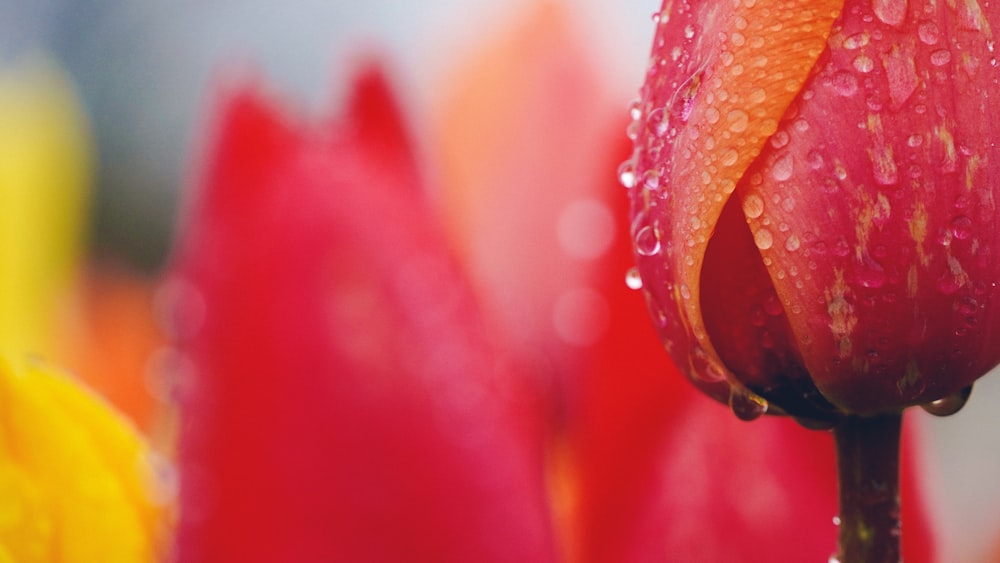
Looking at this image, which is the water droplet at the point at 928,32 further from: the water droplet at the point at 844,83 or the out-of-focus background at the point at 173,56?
the out-of-focus background at the point at 173,56

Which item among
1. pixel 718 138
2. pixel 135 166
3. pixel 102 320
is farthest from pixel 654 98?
pixel 135 166

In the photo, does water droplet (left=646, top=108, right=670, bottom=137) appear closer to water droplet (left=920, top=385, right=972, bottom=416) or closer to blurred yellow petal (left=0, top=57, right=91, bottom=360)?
water droplet (left=920, top=385, right=972, bottom=416)

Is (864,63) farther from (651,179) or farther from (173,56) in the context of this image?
(173,56)

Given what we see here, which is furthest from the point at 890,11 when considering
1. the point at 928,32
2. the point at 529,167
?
the point at 529,167

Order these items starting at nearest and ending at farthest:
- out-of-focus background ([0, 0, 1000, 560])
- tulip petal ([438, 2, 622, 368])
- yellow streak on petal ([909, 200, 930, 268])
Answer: yellow streak on petal ([909, 200, 930, 268])
tulip petal ([438, 2, 622, 368])
out-of-focus background ([0, 0, 1000, 560])

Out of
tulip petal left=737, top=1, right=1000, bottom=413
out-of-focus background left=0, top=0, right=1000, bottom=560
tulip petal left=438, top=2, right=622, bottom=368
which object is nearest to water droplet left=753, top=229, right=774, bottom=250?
tulip petal left=737, top=1, right=1000, bottom=413

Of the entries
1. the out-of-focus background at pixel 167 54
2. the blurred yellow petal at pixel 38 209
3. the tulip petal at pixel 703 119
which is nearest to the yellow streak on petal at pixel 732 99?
the tulip petal at pixel 703 119
